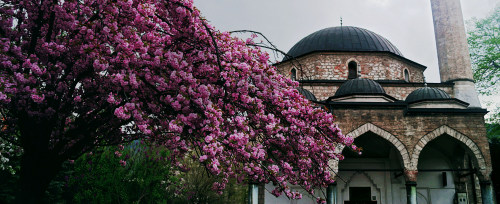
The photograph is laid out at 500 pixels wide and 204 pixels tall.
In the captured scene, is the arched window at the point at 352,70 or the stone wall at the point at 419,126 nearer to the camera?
the stone wall at the point at 419,126

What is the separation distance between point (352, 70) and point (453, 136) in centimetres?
573

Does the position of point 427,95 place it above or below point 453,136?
above

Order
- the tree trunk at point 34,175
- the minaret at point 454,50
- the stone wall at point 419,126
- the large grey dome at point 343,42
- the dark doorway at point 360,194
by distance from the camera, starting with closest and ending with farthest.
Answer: the tree trunk at point 34,175 < the stone wall at point 419,126 < the dark doorway at point 360,194 < the minaret at point 454,50 < the large grey dome at point 343,42

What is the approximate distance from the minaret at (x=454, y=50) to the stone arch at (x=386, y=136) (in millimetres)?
5513

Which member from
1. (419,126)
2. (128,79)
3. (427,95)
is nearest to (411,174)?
(419,126)

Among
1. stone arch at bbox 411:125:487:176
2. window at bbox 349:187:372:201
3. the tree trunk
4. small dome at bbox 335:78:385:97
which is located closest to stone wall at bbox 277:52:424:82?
small dome at bbox 335:78:385:97

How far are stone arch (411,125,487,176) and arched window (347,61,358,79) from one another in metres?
5.29

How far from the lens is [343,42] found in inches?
601

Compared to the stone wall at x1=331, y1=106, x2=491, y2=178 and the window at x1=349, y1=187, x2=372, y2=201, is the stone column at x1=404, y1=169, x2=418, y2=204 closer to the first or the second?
the stone wall at x1=331, y1=106, x2=491, y2=178

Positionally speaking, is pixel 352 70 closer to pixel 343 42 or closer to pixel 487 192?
pixel 343 42

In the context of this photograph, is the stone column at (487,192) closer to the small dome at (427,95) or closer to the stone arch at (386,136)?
the stone arch at (386,136)

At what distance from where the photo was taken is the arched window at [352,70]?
14.4 metres

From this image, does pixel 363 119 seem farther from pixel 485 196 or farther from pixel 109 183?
pixel 109 183

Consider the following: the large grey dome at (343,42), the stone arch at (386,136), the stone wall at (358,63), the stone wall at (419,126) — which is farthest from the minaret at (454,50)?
the stone arch at (386,136)
